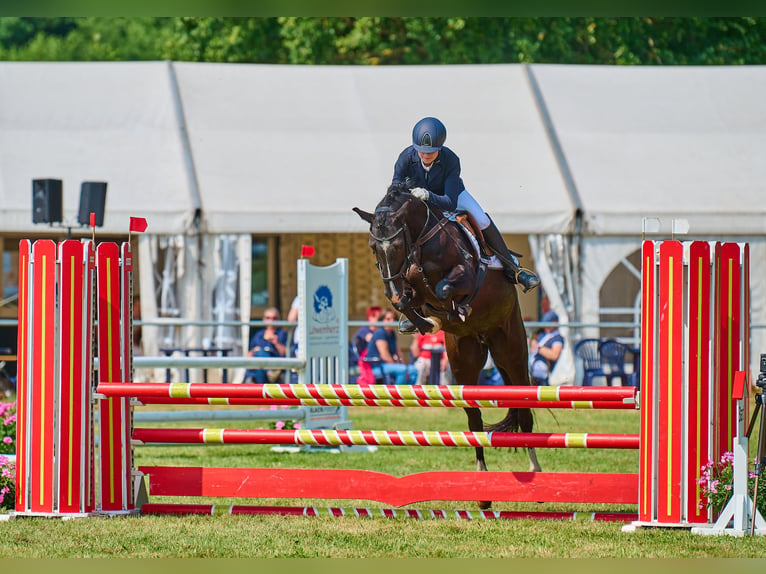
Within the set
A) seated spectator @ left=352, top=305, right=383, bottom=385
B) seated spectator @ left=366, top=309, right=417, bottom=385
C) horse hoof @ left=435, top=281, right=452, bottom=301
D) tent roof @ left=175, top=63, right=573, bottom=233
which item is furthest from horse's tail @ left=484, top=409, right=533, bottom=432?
tent roof @ left=175, top=63, right=573, bottom=233

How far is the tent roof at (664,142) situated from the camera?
53.3ft

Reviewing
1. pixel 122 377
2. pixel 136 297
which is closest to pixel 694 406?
pixel 122 377

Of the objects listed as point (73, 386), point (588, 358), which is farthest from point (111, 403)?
point (588, 358)

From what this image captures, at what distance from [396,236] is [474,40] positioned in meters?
19.0

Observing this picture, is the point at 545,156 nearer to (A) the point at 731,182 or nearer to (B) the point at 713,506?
(A) the point at 731,182

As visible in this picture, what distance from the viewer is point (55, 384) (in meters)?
6.42

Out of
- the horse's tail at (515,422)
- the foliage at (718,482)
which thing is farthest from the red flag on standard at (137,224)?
the foliage at (718,482)

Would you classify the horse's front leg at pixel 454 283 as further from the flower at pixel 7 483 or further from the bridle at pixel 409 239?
the flower at pixel 7 483

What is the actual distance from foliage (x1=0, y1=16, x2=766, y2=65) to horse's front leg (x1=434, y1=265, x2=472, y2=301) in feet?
57.2

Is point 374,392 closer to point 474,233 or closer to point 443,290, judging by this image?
point 443,290

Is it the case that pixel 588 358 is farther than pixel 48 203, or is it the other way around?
pixel 588 358

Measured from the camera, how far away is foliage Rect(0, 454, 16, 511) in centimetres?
681

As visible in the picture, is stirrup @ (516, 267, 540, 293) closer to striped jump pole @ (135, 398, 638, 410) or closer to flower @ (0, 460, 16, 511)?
striped jump pole @ (135, 398, 638, 410)

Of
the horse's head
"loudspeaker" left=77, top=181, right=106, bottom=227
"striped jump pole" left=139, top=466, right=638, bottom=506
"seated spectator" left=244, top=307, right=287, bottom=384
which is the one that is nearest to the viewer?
"striped jump pole" left=139, top=466, right=638, bottom=506
